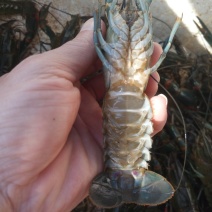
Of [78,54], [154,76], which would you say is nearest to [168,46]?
[154,76]

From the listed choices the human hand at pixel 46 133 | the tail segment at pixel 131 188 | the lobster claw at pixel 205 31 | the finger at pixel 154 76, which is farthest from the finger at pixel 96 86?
A: the lobster claw at pixel 205 31

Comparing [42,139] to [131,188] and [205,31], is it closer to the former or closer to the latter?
[131,188]

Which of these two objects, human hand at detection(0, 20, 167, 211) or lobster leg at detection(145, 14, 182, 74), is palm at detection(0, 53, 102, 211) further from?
lobster leg at detection(145, 14, 182, 74)

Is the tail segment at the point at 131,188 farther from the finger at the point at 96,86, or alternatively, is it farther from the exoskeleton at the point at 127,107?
the finger at the point at 96,86

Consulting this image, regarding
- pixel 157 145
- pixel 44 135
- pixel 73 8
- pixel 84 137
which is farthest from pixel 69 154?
pixel 73 8

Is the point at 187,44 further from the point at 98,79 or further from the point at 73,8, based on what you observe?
the point at 98,79
